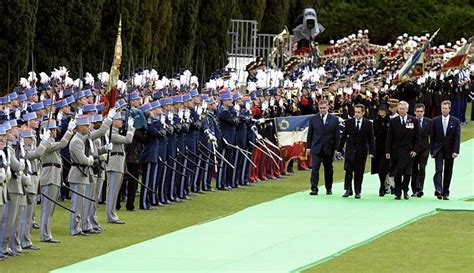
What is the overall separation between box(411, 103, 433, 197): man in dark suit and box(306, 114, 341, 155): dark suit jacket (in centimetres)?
149

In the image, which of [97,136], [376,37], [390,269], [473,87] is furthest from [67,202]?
[376,37]

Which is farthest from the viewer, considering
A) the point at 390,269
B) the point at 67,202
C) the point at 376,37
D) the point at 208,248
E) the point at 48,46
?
the point at 376,37

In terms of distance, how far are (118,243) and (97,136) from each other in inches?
72.9

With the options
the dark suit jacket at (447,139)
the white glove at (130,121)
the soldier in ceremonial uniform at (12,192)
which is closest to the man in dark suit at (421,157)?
the dark suit jacket at (447,139)

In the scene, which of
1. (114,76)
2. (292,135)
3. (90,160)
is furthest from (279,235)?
(292,135)

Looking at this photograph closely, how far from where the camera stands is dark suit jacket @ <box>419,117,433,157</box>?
101ft

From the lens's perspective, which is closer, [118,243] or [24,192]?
[24,192]

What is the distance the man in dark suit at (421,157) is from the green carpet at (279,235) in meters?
0.28

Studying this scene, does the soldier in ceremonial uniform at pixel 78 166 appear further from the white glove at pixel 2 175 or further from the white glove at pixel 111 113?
the white glove at pixel 2 175

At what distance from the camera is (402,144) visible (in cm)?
3052

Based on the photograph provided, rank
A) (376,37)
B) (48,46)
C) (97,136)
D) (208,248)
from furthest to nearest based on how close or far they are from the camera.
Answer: (376,37) → (48,46) → (97,136) → (208,248)

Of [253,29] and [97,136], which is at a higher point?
[253,29]

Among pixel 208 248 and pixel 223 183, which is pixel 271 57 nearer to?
pixel 223 183

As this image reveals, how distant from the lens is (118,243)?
23875 millimetres
